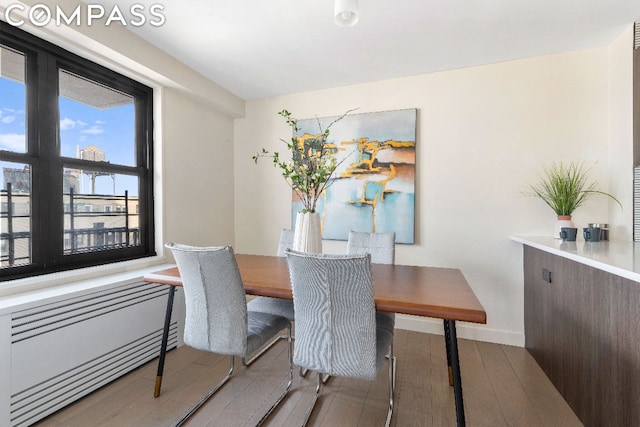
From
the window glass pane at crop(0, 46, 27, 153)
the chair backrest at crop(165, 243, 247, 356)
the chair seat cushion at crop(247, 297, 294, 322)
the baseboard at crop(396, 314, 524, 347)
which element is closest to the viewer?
Answer: the chair backrest at crop(165, 243, 247, 356)

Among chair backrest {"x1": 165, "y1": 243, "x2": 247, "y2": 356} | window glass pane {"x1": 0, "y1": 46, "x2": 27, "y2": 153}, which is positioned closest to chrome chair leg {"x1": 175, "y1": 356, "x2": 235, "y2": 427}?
chair backrest {"x1": 165, "y1": 243, "x2": 247, "y2": 356}

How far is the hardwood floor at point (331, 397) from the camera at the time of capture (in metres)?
1.67

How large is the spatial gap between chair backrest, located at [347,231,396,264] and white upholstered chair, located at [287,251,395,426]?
0.99 meters

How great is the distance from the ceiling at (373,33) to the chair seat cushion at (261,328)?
6.42 feet

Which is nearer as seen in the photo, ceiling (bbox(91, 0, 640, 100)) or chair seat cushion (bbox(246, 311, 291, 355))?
chair seat cushion (bbox(246, 311, 291, 355))

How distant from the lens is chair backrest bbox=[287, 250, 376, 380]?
123 centimetres

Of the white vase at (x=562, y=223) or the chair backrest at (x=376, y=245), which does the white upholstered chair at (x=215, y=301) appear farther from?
the white vase at (x=562, y=223)

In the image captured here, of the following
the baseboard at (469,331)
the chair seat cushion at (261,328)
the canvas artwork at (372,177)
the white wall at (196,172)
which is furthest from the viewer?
the canvas artwork at (372,177)

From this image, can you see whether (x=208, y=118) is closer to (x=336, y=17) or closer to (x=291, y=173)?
(x=291, y=173)

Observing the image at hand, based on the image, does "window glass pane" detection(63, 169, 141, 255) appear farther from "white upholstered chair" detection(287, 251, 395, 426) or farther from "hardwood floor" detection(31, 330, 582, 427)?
"white upholstered chair" detection(287, 251, 395, 426)

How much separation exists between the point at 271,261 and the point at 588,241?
7.42 ft

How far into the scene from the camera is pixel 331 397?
187cm

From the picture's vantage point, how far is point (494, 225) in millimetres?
2652

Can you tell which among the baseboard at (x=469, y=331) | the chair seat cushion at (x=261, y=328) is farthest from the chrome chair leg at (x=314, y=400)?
the baseboard at (x=469, y=331)
